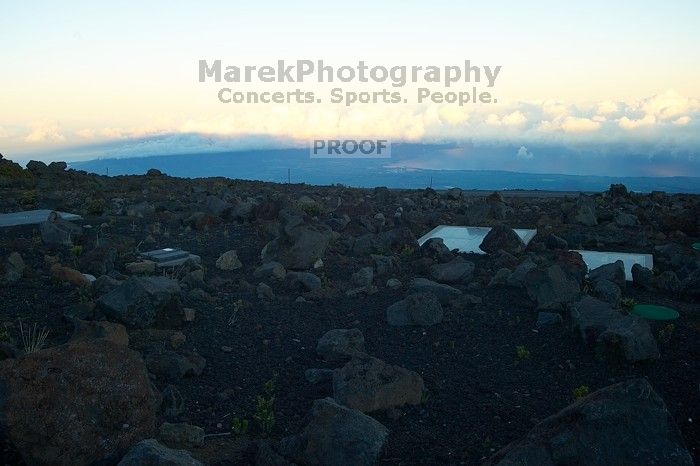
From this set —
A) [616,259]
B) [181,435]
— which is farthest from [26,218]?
[616,259]

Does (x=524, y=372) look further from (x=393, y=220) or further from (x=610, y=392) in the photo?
(x=393, y=220)

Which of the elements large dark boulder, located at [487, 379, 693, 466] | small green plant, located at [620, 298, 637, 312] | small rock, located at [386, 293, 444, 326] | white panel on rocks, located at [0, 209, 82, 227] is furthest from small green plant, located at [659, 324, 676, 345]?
white panel on rocks, located at [0, 209, 82, 227]

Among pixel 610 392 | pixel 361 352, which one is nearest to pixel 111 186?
pixel 361 352

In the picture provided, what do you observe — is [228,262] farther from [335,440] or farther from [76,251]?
[335,440]

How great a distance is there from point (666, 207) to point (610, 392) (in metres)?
19.1

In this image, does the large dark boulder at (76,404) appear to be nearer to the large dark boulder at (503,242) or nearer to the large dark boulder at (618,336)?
the large dark boulder at (618,336)

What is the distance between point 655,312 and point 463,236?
19.3 ft

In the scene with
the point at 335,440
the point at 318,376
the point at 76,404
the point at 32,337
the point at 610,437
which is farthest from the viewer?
the point at 32,337

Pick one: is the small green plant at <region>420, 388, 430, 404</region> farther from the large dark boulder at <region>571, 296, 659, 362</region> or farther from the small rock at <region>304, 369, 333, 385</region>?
the large dark boulder at <region>571, 296, 659, 362</region>

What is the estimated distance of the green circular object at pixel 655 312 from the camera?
24.0 ft

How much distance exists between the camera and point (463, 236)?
13.2 metres

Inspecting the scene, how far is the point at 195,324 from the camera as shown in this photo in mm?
7301

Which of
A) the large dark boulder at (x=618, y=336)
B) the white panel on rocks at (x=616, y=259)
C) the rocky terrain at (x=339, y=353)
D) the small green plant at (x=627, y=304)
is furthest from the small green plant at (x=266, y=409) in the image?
the white panel on rocks at (x=616, y=259)

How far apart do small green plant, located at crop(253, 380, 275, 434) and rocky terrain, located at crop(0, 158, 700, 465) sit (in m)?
0.03
